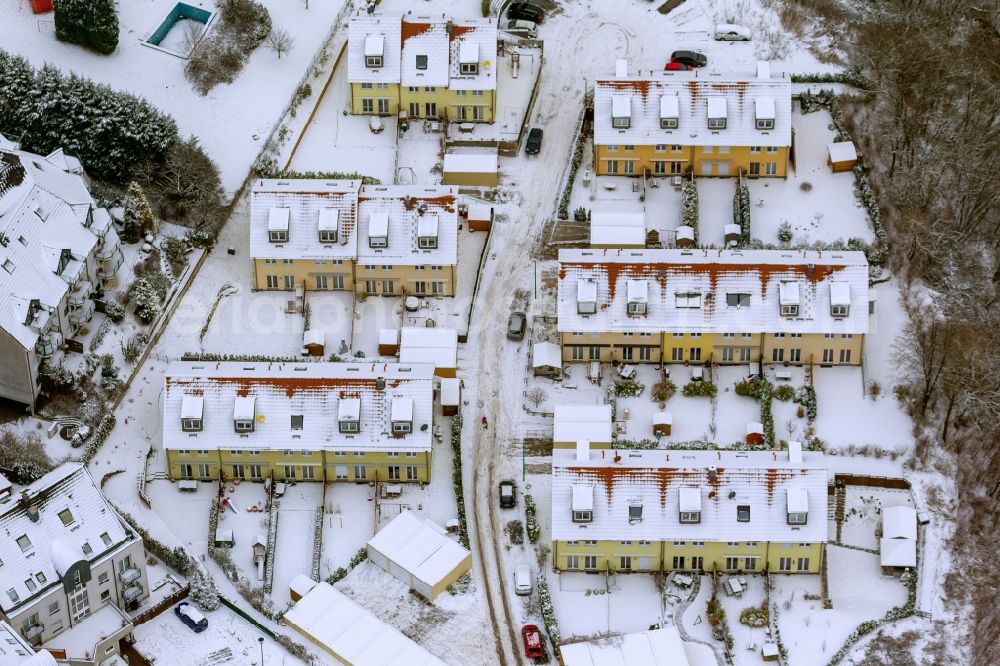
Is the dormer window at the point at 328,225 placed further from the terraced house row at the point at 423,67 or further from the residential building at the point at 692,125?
the residential building at the point at 692,125

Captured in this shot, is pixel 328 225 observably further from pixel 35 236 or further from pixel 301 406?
pixel 35 236

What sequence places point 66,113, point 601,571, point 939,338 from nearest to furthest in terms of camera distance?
1. point 601,571
2. point 939,338
3. point 66,113

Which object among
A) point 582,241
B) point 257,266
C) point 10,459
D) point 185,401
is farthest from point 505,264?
point 10,459

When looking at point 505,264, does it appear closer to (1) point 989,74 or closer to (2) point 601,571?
(2) point 601,571

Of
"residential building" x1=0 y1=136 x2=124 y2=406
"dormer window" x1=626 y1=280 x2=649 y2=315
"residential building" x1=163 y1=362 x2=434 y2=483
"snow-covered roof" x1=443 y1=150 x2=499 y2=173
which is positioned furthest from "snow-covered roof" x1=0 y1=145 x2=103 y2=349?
"dormer window" x1=626 y1=280 x2=649 y2=315

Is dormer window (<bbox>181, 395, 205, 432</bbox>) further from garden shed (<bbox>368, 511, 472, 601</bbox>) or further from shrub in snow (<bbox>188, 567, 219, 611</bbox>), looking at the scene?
garden shed (<bbox>368, 511, 472, 601</bbox>)

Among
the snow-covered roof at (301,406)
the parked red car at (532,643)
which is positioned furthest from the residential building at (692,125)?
the parked red car at (532,643)

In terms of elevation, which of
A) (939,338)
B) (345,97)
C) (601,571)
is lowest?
(601,571)
